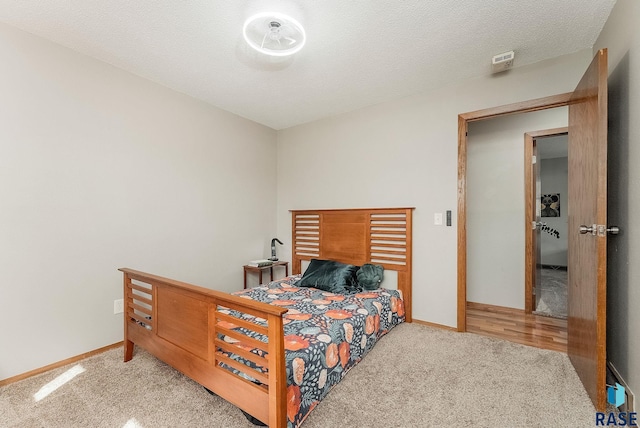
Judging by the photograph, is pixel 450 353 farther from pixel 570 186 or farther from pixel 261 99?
pixel 261 99

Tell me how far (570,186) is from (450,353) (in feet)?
5.15

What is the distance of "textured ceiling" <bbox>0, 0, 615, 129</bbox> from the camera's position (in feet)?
5.91

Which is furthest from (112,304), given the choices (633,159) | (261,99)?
(633,159)

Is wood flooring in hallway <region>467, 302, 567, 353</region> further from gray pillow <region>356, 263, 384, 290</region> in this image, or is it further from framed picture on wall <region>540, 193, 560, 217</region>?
framed picture on wall <region>540, 193, 560, 217</region>

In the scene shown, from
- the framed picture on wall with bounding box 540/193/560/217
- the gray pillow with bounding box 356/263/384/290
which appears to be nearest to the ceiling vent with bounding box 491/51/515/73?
the gray pillow with bounding box 356/263/384/290

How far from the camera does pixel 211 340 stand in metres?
1.59

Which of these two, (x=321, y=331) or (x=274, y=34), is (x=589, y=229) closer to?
(x=321, y=331)

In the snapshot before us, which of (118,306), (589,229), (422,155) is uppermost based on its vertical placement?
(422,155)

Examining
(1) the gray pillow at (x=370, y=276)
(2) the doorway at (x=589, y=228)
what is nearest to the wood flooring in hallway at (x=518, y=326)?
(2) the doorway at (x=589, y=228)

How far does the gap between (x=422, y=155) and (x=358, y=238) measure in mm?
1151

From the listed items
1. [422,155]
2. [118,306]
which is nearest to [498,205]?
[422,155]

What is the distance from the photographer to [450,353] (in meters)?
2.33

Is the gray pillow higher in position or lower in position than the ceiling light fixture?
lower

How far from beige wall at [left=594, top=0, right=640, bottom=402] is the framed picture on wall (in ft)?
16.1
